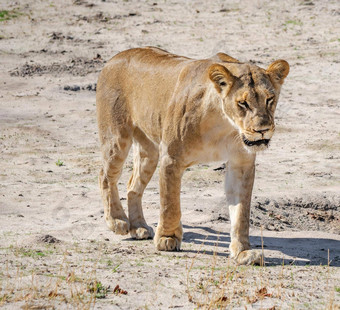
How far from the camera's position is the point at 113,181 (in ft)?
24.0

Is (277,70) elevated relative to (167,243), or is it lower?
elevated

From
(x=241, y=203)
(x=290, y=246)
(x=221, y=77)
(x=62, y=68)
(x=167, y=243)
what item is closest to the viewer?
(x=221, y=77)

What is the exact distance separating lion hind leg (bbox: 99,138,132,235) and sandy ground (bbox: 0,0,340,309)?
0.46 feet

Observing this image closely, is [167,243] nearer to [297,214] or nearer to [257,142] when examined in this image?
[257,142]

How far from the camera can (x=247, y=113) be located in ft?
18.5

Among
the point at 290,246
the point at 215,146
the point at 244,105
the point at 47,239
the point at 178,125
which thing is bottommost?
the point at 290,246

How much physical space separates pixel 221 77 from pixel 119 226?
2011 mm

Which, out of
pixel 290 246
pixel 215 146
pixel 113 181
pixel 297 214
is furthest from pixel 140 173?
pixel 297 214

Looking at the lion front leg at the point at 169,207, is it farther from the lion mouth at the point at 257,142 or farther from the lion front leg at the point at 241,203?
the lion mouth at the point at 257,142

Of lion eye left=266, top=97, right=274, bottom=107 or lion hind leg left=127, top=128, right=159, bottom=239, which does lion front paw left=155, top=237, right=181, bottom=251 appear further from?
lion eye left=266, top=97, right=274, bottom=107

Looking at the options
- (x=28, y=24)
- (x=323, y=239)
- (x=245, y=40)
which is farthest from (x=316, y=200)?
(x=28, y=24)

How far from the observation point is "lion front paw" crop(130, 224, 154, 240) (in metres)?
7.10

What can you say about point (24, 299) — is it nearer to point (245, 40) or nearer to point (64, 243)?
point (64, 243)

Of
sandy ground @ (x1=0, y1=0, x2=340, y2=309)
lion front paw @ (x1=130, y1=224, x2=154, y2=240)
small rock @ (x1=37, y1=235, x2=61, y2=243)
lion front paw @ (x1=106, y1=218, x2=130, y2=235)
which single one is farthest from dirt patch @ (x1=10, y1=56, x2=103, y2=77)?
small rock @ (x1=37, y1=235, x2=61, y2=243)
